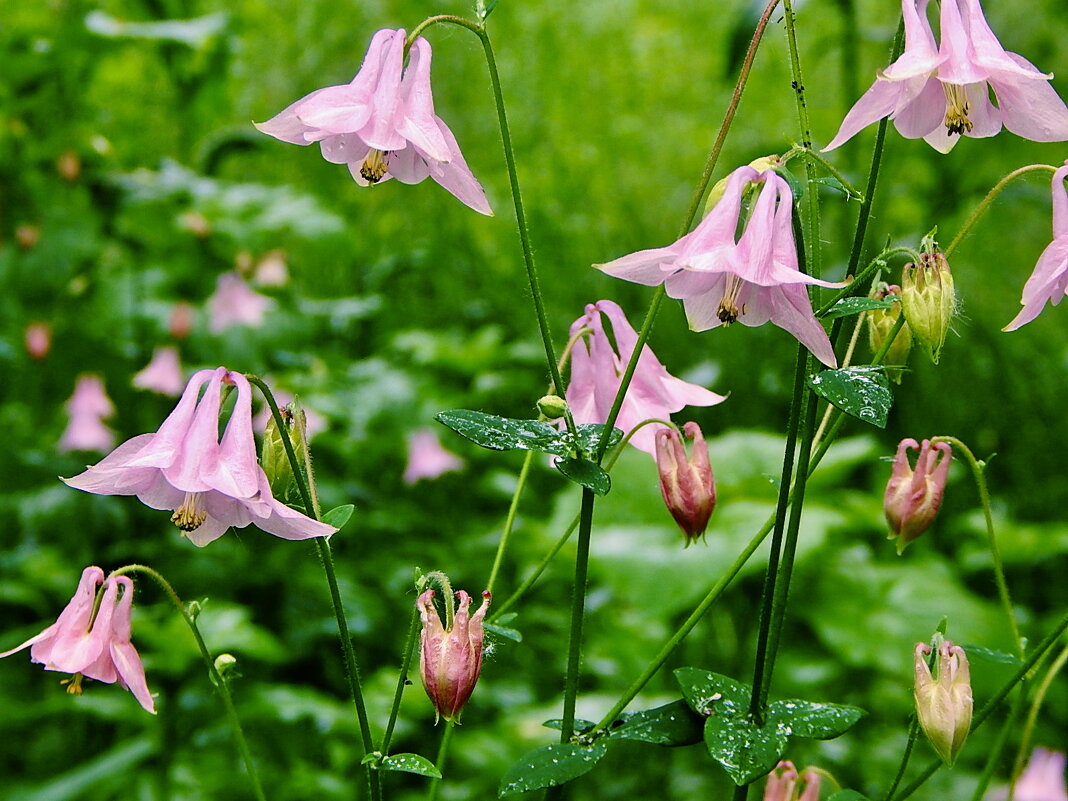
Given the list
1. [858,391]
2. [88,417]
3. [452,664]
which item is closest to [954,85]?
[858,391]

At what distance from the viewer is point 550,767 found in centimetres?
96

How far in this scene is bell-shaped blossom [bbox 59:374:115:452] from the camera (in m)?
2.98

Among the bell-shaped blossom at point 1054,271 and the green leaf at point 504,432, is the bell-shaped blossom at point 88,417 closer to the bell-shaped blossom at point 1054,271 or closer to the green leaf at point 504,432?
the green leaf at point 504,432

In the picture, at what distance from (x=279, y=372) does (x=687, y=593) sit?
1.49 metres

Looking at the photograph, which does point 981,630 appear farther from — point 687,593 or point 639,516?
point 639,516

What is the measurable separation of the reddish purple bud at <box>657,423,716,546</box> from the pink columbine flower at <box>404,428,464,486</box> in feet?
6.38

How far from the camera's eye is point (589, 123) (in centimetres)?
481

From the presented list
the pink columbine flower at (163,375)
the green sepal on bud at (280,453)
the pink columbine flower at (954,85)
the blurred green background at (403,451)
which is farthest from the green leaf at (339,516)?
the pink columbine flower at (163,375)

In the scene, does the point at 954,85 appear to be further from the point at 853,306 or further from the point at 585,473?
the point at 585,473

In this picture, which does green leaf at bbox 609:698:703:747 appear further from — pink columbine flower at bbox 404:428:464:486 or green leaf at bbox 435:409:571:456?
pink columbine flower at bbox 404:428:464:486

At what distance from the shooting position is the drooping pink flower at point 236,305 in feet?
10.1

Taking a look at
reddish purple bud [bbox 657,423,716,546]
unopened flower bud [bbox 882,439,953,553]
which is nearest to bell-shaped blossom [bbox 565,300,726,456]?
reddish purple bud [bbox 657,423,716,546]

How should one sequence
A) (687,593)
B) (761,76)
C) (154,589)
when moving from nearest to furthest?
(687,593), (154,589), (761,76)

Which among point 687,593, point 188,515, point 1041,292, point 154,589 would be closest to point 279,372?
point 154,589
